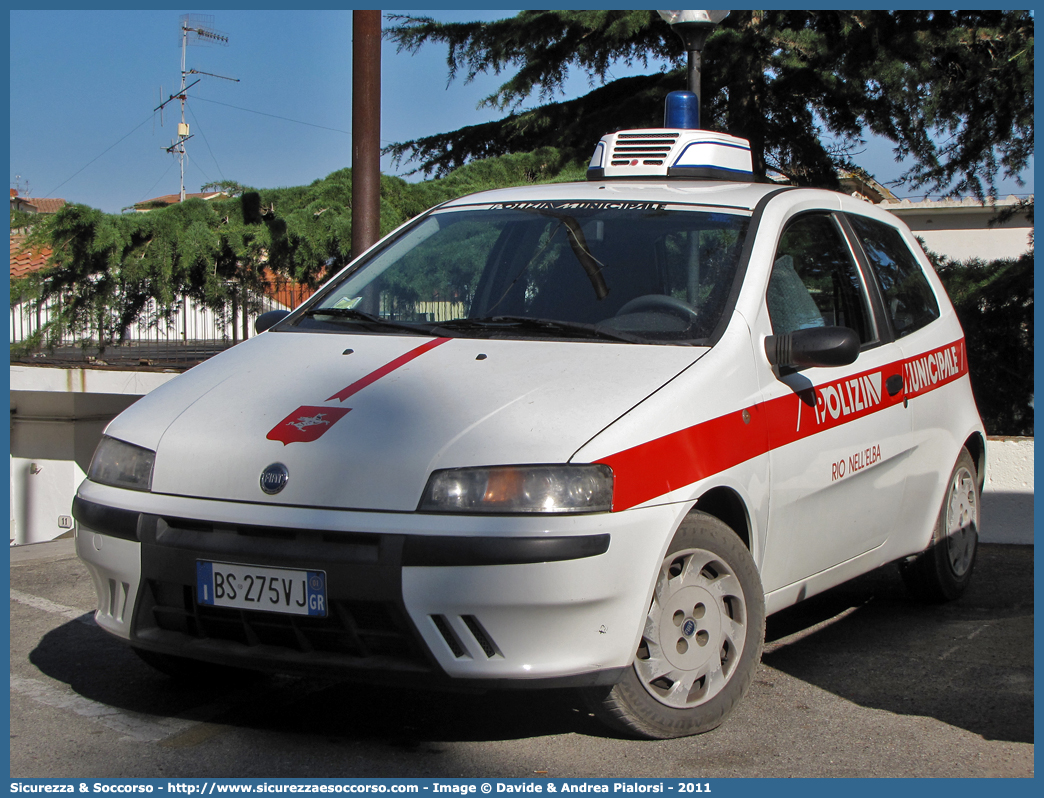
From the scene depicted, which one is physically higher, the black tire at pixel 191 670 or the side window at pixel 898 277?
the side window at pixel 898 277

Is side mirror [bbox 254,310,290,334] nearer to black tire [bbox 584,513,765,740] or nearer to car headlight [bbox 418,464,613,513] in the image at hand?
car headlight [bbox 418,464,613,513]

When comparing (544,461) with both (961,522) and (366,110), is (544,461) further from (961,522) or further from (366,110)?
(366,110)

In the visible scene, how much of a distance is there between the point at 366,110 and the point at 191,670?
14.6 feet

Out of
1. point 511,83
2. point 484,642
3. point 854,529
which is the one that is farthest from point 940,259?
point 484,642

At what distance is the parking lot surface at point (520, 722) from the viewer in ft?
10.2

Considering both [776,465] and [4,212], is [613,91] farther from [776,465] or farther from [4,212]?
[776,465]

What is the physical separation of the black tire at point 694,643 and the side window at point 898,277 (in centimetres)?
170

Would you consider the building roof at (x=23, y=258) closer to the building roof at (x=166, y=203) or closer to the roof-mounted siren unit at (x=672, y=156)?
the building roof at (x=166, y=203)

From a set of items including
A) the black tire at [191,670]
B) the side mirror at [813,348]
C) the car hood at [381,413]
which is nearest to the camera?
the car hood at [381,413]

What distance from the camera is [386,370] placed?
11.3 feet

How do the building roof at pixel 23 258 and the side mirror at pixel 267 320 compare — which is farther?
the building roof at pixel 23 258

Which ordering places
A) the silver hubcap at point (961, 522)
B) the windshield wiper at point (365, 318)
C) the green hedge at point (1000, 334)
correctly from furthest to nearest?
1. the green hedge at point (1000, 334)
2. the silver hubcap at point (961, 522)
3. the windshield wiper at point (365, 318)

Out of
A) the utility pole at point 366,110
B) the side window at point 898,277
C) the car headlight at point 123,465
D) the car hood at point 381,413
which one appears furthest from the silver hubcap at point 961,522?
the utility pole at point 366,110

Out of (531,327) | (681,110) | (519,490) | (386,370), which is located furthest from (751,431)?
(681,110)
